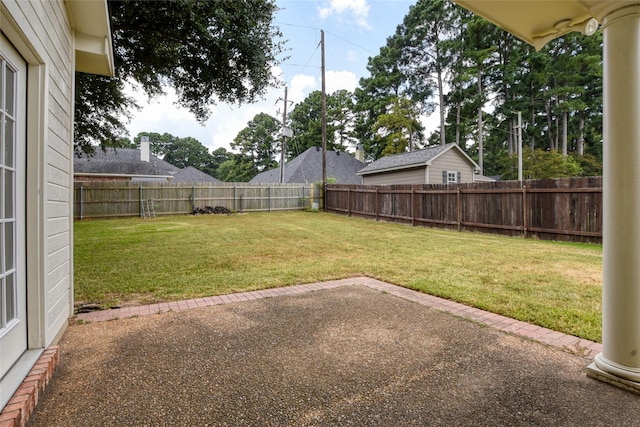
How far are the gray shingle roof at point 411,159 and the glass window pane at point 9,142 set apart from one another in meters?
15.6

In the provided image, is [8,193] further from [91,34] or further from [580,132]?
[580,132]

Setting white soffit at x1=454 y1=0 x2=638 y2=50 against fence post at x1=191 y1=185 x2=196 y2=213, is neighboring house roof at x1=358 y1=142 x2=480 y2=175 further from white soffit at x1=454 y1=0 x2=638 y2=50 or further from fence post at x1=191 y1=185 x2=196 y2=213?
white soffit at x1=454 y1=0 x2=638 y2=50

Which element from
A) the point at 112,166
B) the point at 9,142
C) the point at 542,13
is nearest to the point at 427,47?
the point at 112,166

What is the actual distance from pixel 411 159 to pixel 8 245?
16696mm

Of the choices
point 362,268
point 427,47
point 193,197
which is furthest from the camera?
point 427,47

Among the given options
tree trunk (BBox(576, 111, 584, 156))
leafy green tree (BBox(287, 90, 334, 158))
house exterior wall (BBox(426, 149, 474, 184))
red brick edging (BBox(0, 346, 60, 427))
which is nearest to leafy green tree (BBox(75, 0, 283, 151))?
red brick edging (BBox(0, 346, 60, 427))

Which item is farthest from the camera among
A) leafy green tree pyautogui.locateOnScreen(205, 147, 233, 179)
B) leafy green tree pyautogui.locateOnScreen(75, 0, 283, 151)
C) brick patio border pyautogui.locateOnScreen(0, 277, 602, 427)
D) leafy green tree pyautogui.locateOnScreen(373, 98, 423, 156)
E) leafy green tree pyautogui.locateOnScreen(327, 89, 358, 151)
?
leafy green tree pyautogui.locateOnScreen(205, 147, 233, 179)

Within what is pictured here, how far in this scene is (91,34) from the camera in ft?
11.1

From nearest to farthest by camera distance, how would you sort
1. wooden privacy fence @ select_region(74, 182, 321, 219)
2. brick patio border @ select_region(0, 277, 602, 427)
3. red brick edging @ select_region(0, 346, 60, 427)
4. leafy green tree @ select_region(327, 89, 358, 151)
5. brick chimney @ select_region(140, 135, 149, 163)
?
red brick edging @ select_region(0, 346, 60, 427)
brick patio border @ select_region(0, 277, 602, 427)
wooden privacy fence @ select_region(74, 182, 321, 219)
brick chimney @ select_region(140, 135, 149, 163)
leafy green tree @ select_region(327, 89, 358, 151)

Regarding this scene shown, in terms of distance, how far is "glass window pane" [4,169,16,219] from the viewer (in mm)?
1817

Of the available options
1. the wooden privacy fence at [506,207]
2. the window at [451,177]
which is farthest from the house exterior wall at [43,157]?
the window at [451,177]

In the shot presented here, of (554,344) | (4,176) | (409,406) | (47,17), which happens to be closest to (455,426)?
(409,406)

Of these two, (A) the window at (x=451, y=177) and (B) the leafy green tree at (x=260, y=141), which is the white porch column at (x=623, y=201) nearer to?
(A) the window at (x=451, y=177)

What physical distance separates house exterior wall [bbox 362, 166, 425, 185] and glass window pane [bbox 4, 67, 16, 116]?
15722 mm
